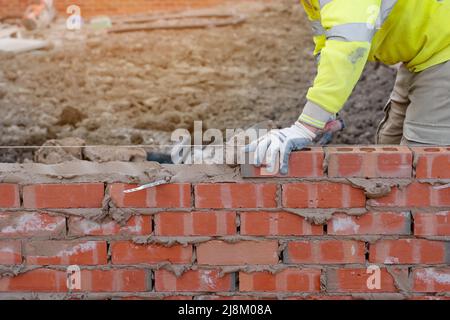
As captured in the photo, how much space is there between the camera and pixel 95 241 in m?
2.13

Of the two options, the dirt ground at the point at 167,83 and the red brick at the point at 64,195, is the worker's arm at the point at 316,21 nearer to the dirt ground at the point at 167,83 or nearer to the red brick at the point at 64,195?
the red brick at the point at 64,195

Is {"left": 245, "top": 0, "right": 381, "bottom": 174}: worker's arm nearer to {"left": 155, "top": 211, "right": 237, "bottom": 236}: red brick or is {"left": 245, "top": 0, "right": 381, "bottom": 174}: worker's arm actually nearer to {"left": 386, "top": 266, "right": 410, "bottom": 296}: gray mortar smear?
{"left": 155, "top": 211, "right": 237, "bottom": 236}: red brick

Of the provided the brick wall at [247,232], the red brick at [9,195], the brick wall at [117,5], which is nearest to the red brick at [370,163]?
the brick wall at [247,232]

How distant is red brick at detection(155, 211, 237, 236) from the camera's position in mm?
2098

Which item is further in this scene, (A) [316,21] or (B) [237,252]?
(A) [316,21]

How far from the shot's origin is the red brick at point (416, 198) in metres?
2.05

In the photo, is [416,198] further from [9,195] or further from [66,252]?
[9,195]

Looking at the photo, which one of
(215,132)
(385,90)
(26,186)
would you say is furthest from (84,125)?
(26,186)

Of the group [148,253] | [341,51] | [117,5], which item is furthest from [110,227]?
[117,5]

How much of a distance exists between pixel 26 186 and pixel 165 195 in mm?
446

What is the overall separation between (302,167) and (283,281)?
15.3 inches

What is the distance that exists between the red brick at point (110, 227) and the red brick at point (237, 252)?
0.62ft

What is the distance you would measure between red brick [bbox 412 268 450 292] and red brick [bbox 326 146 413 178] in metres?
0.33

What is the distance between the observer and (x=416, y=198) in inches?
81.0
